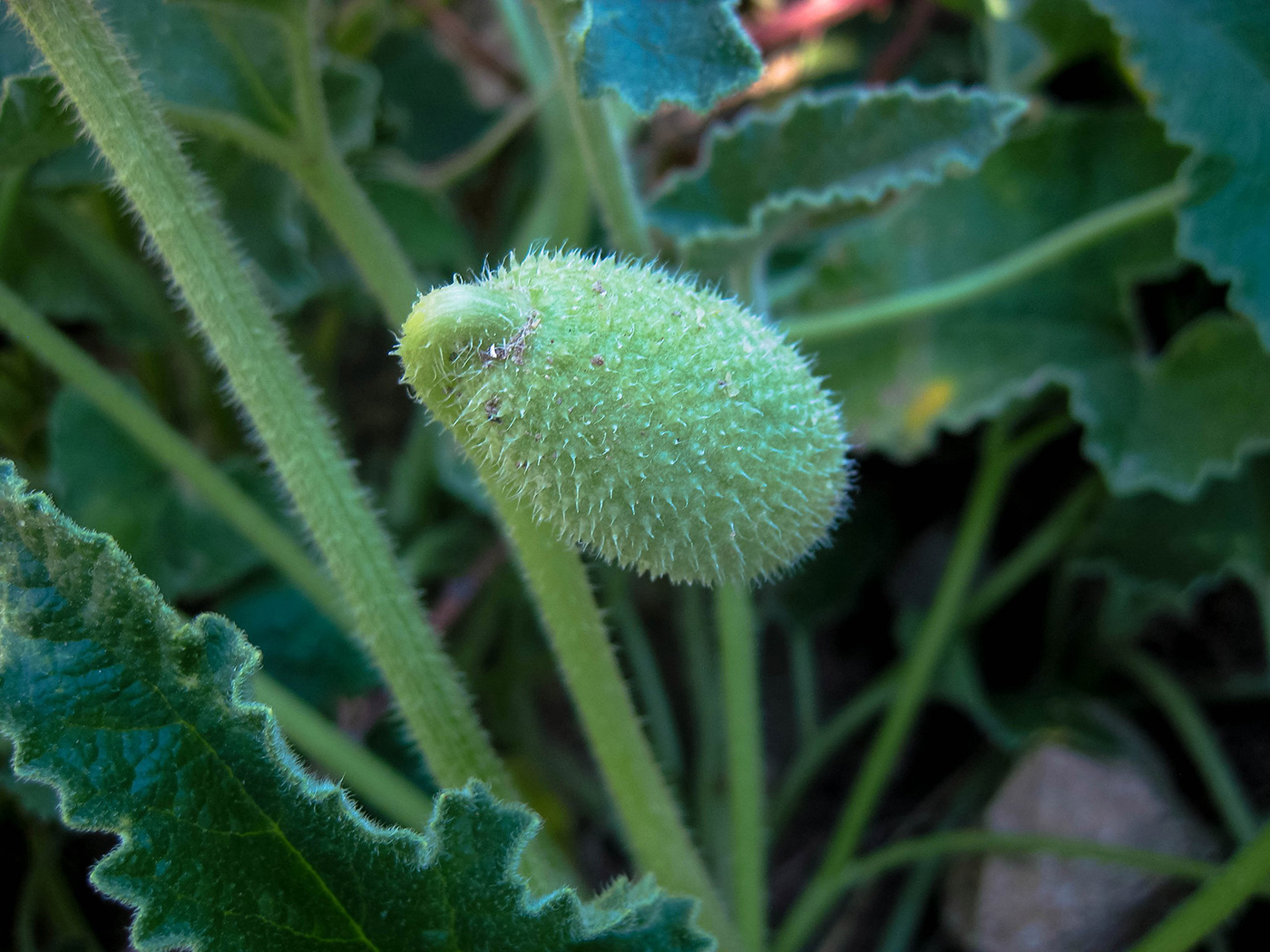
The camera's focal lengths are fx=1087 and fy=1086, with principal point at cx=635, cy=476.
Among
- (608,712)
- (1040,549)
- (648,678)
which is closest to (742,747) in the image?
(608,712)

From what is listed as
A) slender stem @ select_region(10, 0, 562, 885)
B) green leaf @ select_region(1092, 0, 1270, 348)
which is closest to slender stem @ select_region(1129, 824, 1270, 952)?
green leaf @ select_region(1092, 0, 1270, 348)

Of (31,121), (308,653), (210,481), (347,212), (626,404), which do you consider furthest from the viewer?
(308,653)

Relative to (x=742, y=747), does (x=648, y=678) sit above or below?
above

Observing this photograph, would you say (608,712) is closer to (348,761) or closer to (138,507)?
(348,761)

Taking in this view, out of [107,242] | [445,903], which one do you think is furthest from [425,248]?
[445,903]

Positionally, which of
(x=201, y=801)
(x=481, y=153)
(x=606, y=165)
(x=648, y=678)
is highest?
(x=481, y=153)

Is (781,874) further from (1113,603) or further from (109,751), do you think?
(109,751)
